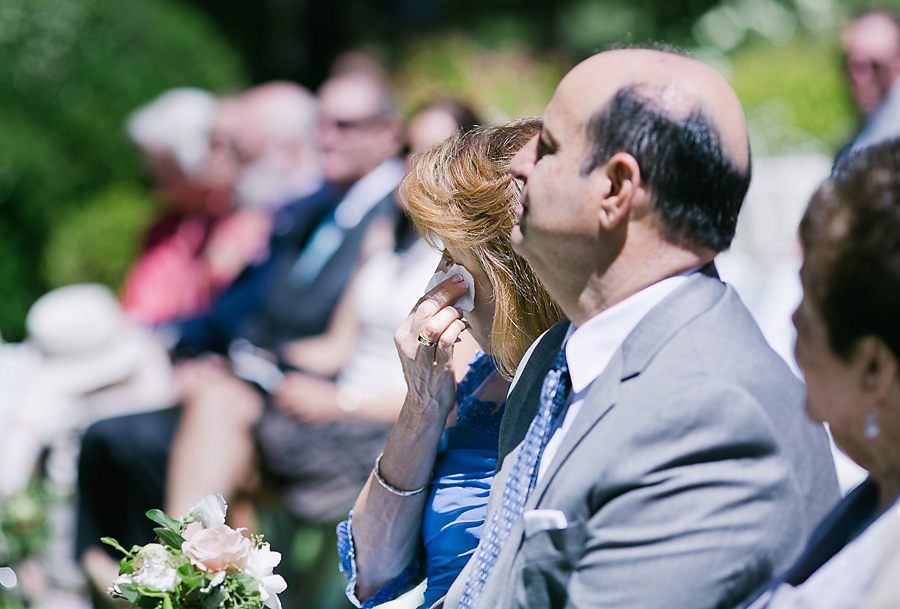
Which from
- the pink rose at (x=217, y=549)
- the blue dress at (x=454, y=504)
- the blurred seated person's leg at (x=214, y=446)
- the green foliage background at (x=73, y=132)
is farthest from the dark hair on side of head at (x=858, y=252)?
the green foliage background at (x=73, y=132)

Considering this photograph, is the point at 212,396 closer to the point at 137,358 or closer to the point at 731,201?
the point at 137,358

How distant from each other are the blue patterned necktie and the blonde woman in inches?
12.6

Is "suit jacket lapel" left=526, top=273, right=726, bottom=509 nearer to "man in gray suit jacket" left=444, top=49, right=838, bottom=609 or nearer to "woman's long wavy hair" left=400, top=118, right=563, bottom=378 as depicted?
"man in gray suit jacket" left=444, top=49, right=838, bottom=609

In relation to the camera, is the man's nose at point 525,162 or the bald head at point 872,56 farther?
the bald head at point 872,56

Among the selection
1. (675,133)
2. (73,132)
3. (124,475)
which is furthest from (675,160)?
(73,132)

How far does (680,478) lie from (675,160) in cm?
47

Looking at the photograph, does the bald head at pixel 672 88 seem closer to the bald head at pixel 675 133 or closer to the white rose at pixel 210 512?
the bald head at pixel 675 133

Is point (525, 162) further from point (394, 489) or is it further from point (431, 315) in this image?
point (394, 489)

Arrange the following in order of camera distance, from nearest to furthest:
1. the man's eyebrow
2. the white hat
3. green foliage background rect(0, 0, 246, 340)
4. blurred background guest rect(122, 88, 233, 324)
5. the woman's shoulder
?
the man's eyebrow → the woman's shoulder → the white hat → blurred background guest rect(122, 88, 233, 324) → green foliage background rect(0, 0, 246, 340)

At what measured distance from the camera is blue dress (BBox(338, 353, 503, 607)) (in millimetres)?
1986

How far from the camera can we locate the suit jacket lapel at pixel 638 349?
1.44 meters

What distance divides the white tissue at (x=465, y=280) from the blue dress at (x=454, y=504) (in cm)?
23

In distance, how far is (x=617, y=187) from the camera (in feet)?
4.72

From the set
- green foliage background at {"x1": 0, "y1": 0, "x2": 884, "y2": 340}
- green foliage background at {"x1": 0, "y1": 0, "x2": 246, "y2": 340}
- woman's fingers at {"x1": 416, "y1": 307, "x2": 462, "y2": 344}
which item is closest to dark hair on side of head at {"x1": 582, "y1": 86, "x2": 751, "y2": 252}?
woman's fingers at {"x1": 416, "y1": 307, "x2": 462, "y2": 344}
